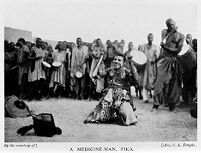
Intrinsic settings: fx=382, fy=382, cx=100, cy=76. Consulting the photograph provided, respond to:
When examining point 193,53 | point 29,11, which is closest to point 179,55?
point 193,53

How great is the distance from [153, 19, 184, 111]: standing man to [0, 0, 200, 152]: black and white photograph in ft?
0.07

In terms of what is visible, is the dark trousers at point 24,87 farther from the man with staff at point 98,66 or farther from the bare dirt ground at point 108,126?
the man with staff at point 98,66

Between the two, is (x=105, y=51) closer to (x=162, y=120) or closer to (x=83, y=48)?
(x=83, y=48)

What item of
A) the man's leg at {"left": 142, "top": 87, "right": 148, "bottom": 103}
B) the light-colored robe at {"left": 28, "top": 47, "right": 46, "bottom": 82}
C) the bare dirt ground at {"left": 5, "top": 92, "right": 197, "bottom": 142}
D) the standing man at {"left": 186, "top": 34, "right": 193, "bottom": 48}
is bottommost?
the bare dirt ground at {"left": 5, "top": 92, "right": 197, "bottom": 142}

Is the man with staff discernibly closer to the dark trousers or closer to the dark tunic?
the dark tunic

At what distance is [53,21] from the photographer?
25.7 feet

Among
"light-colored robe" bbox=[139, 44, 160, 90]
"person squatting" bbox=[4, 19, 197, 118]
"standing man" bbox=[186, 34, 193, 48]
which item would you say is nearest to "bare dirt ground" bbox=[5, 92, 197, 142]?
"person squatting" bbox=[4, 19, 197, 118]

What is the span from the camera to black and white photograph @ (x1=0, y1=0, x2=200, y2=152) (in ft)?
24.9

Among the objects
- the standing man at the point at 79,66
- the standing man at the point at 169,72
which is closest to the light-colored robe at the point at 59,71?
the standing man at the point at 79,66

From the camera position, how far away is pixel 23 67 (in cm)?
815

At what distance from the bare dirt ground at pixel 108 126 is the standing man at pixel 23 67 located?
327 mm

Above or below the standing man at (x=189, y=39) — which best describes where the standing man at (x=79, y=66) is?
below

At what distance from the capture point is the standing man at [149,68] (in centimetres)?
799

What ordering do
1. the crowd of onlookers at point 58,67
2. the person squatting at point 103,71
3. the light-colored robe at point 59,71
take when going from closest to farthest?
1. the person squatting at point 103,71
2. the crowd of onlookers at point 58,67
3. the light-colored robe at point 59,71
